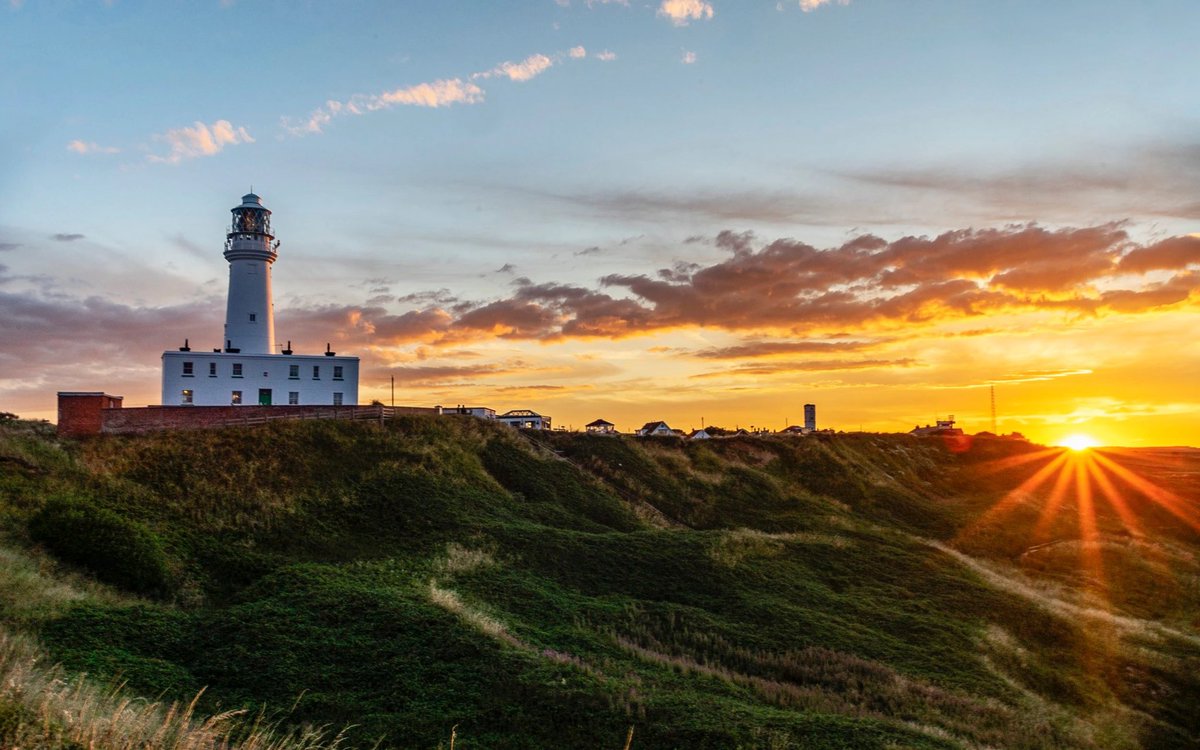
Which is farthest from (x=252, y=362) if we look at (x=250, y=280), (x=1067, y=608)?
(x=1067, y=608)

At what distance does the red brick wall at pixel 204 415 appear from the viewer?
36219mm

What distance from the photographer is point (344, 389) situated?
55469mm

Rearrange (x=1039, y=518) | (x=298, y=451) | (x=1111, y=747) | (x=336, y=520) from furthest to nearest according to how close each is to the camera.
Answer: (x=1039, y=518) < (x=298, y=451) < (x=336, y=520) < (x=1111, y=747)

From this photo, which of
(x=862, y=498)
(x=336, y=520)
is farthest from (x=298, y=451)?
(x=862, y=498)

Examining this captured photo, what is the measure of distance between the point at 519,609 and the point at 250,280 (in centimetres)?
4441

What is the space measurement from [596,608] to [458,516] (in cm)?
1126

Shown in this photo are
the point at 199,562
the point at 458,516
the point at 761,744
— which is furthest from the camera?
the point at 458,516

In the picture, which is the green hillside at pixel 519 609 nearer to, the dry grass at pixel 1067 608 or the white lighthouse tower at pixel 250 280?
the dry grass at pixel 1067 608

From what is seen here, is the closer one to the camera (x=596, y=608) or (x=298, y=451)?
(x=596, y=608)

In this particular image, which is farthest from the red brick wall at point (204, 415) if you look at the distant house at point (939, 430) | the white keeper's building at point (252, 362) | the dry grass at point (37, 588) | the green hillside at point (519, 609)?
the distant house at point (939, 430)

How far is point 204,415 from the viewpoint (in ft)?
132

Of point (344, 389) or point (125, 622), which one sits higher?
point (344, 389)

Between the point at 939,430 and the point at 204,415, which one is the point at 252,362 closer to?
the point at 204,415

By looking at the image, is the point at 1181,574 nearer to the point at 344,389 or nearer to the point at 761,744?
the point at 761,744
